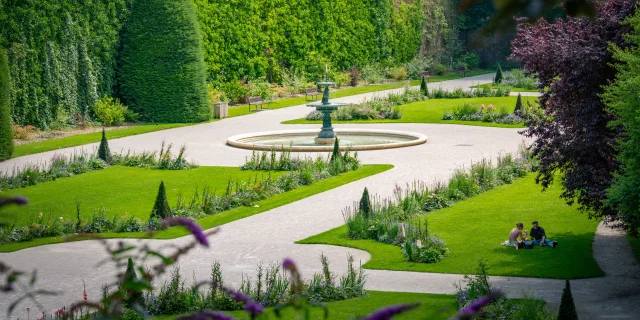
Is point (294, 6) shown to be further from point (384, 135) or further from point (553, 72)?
point (553, 72)

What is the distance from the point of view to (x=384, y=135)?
2389cm

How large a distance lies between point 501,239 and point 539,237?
2.08 ft

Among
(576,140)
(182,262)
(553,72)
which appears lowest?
(182,262)

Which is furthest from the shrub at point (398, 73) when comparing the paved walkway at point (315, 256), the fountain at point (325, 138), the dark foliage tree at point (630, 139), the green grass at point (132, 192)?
the dark foliage tree at point (630, 139)

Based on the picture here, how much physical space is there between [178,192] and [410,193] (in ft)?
14.1

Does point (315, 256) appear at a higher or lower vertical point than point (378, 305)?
lower

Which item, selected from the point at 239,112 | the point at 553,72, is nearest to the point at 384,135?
the point at 239,112

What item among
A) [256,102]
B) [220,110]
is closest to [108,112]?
[220,110]

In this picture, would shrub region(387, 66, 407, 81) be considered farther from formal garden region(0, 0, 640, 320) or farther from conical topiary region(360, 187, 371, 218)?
conical topiary region(360, 187, 371, 218)

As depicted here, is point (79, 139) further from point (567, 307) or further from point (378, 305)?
point (567, 307)

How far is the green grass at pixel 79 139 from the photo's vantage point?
2092 centimetres

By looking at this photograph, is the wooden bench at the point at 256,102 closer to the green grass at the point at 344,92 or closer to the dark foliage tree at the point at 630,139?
the green grass at the point at 344,92

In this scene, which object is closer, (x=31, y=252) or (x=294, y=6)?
(x=31, y=252)

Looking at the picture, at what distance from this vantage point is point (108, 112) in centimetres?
2575
